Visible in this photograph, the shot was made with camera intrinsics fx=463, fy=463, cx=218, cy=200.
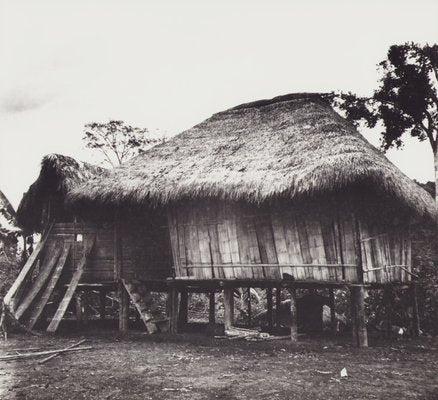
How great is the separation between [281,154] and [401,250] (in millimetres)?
3797

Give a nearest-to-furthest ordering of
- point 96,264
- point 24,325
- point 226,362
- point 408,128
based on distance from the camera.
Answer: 1. point 226,362
2. point 24,325
3. point 96,264
4. point 408,128

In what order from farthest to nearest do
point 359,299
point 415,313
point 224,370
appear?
point 415,313 → point 359,299 → point 224,370

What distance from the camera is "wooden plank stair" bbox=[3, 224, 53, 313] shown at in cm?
1054

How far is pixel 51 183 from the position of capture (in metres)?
12.3

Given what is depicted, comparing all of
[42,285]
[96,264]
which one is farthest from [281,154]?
[42,285]

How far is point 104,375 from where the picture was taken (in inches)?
264

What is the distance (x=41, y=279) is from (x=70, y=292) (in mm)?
927

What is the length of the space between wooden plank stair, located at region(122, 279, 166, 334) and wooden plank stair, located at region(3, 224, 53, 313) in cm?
231

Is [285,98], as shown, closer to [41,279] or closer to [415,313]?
[415,313]

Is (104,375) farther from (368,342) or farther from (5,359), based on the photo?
(368,342)

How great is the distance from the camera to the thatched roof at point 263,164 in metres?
8.59

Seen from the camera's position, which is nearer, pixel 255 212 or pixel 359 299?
pixel 359 299

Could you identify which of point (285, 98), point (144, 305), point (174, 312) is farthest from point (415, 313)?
point (285, 98)

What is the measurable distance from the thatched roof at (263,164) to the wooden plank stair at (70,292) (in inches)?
55.0
